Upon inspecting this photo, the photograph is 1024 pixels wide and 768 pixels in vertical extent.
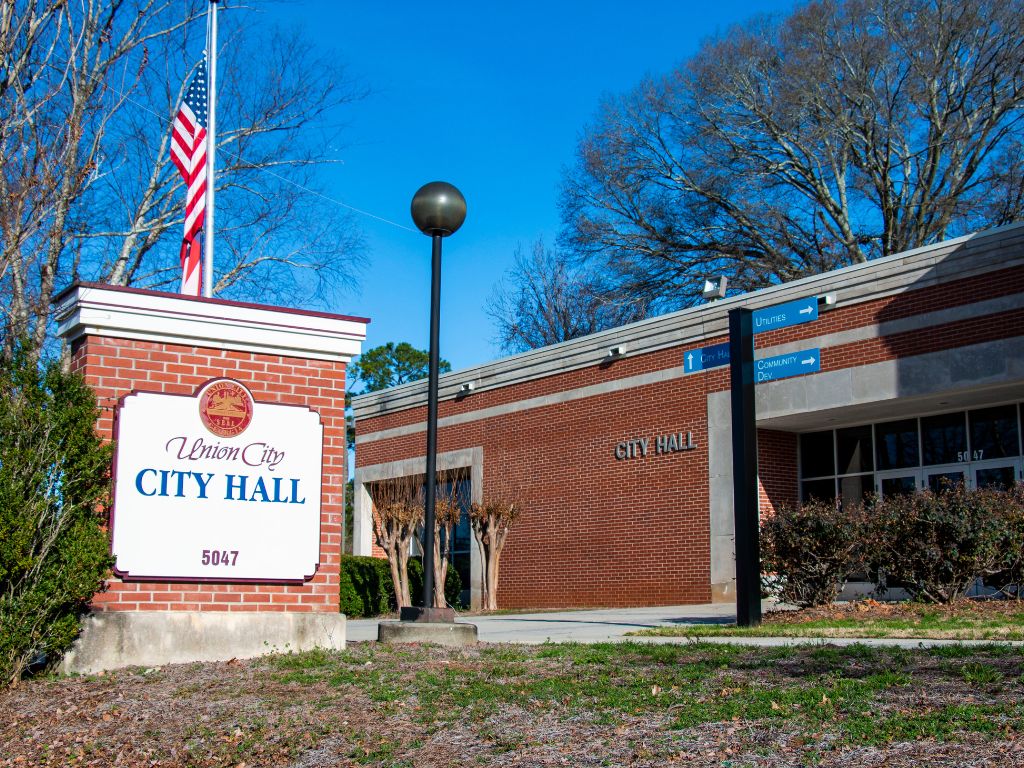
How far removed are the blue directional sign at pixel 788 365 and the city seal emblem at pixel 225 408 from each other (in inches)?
496

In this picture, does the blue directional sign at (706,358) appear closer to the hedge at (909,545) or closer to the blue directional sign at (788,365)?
the blue directional sign at (788,365)

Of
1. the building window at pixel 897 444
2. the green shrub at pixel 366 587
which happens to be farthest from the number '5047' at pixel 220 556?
the building window at pixel 897 444

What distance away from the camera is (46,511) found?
8.43 metres

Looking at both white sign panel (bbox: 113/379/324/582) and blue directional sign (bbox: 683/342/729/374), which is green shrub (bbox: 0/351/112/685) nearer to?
white sign panel (bbox: 113/379/324/582)

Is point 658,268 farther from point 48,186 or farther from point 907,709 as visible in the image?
point 907,709

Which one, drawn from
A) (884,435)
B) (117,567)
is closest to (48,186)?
(117,567)

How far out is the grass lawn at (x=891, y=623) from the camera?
10.5m

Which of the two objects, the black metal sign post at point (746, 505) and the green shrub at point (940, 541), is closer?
the black metal sign post at point (746, 505)

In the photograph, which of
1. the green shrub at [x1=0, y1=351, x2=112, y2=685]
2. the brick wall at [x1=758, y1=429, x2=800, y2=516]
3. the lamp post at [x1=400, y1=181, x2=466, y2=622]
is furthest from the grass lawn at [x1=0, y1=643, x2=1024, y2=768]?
the brick wall at [x1=758, y1=429, x2=800, y2=516]

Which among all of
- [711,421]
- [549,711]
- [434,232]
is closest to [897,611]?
[434,232]

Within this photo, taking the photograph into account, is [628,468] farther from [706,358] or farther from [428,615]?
[428,615]

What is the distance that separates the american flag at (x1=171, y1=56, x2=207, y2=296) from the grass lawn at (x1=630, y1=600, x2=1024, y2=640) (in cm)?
753

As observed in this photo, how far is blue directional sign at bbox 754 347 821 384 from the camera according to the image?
64.4ft

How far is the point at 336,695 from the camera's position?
24.0ft
